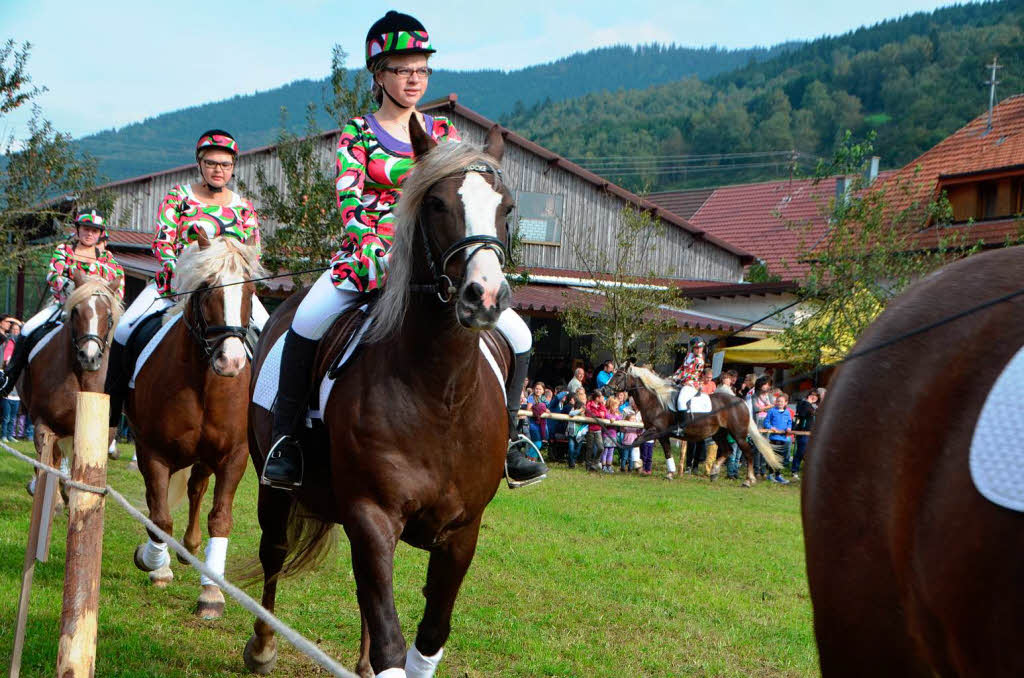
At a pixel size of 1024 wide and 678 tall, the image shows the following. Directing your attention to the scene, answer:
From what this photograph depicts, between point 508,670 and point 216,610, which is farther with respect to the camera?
point 216,610

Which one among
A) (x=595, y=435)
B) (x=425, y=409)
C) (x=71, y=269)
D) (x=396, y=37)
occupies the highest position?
(x=396, y=37)

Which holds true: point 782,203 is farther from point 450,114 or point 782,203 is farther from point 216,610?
point 216,610

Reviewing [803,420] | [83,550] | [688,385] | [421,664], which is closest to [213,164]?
[83,550]

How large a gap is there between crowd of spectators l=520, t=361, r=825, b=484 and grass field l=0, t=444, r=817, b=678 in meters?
7.89

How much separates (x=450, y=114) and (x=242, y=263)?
26.8 metres

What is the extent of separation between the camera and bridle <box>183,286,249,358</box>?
20.3 feet

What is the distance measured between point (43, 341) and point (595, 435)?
11.8 metres

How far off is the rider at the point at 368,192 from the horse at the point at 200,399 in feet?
5.89

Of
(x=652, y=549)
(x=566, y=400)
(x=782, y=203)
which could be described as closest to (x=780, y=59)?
(x=782, y=203)

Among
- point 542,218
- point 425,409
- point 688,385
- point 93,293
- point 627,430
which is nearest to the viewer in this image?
point 425,409

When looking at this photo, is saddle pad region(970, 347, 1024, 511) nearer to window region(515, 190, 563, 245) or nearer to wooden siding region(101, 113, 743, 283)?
wooden siding region(101, 113, 743, 283)

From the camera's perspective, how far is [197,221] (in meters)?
7.24

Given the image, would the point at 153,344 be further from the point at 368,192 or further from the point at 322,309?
the point at 368,192

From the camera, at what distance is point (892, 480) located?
2.13 meters
